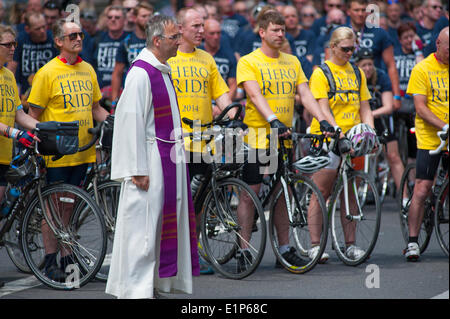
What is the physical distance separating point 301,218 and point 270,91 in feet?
3.74

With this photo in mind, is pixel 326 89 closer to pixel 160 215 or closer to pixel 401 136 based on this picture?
pixel 160 215

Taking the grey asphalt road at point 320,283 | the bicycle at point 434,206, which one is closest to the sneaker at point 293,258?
the grey asphalt road at point 320,283

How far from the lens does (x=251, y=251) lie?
756 cm

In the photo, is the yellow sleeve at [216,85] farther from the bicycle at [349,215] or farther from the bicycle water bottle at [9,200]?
A: the bicycle water bottle at [9,200]

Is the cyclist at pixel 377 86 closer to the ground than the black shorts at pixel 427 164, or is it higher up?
higher up

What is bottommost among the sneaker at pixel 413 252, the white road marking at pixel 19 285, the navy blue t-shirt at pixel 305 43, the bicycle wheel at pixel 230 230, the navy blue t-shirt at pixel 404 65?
the white road marking at pixel 19 285

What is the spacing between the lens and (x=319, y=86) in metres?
8.16

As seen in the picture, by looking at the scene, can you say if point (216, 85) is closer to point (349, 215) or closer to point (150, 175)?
point (349, 215)

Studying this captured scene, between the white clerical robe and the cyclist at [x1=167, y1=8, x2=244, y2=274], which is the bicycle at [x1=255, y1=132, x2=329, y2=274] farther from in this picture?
the white clerical robe

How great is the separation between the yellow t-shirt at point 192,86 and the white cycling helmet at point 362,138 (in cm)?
126

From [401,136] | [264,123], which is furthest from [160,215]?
[401,136]

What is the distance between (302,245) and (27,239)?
243 cm

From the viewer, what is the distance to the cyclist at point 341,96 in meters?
8.17

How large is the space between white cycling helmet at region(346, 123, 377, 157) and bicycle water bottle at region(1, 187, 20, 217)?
113 inches
